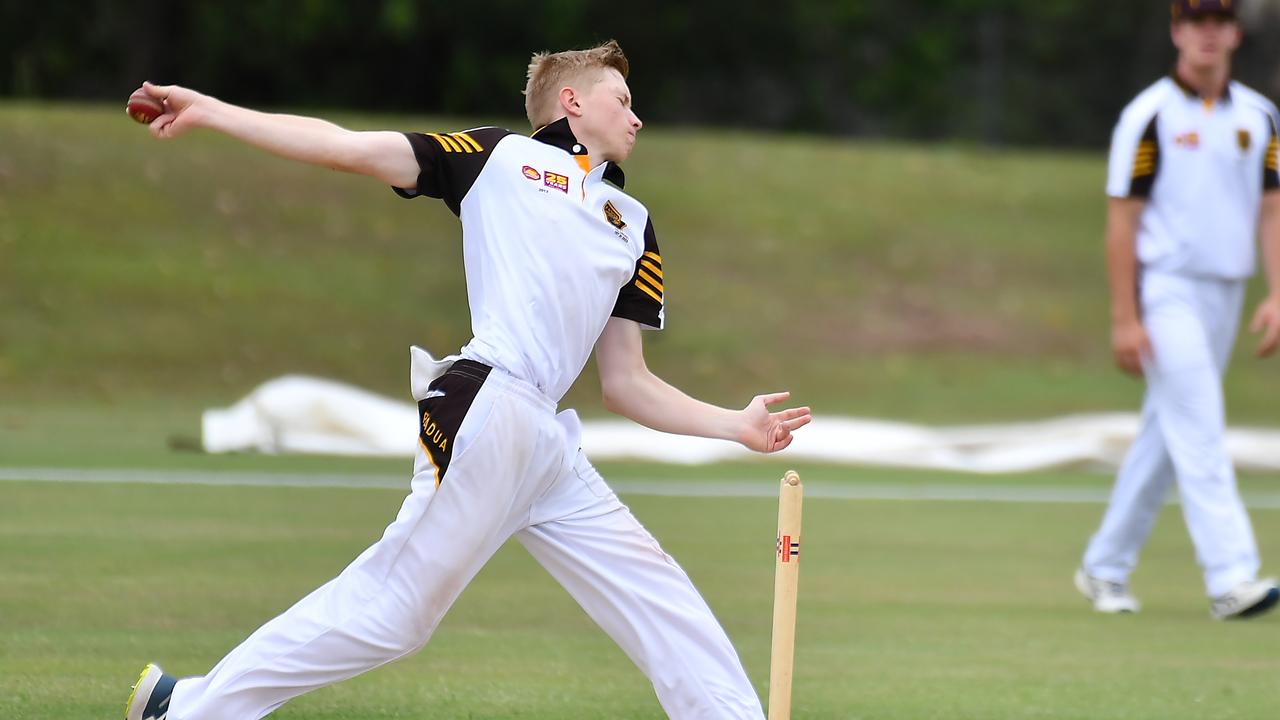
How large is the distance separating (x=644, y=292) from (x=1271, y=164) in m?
4.44

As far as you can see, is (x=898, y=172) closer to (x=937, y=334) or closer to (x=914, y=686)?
(x=937, y=334)

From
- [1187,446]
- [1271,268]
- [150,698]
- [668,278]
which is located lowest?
[668,278]

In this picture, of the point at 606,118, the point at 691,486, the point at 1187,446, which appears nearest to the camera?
the point at 606,118

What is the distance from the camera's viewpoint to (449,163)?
194 inches

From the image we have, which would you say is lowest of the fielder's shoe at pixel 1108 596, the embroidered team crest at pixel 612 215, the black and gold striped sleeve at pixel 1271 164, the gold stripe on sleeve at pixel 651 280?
the fielder's shoe at pixel 1108 596

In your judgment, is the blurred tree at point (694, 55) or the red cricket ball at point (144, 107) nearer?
the red cricket ball at point (144, 107)

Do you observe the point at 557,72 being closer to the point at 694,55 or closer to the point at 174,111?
the point at 174,111

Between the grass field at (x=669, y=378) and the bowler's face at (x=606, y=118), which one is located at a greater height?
the bowler's face at (x=606, y=118)

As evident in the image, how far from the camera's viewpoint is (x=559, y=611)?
8219mm

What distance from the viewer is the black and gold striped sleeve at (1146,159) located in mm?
8375

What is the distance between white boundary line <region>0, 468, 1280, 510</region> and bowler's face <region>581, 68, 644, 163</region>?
24.9ft

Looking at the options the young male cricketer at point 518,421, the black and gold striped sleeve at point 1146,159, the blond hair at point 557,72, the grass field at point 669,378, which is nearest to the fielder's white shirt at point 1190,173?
the black and gold striped sleeve at point 1146,159

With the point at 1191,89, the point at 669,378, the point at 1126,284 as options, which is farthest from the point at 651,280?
the point at 669,378

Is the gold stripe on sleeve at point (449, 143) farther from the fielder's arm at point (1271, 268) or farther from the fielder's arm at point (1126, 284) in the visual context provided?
the fielder's arm at point (1271, 268)
